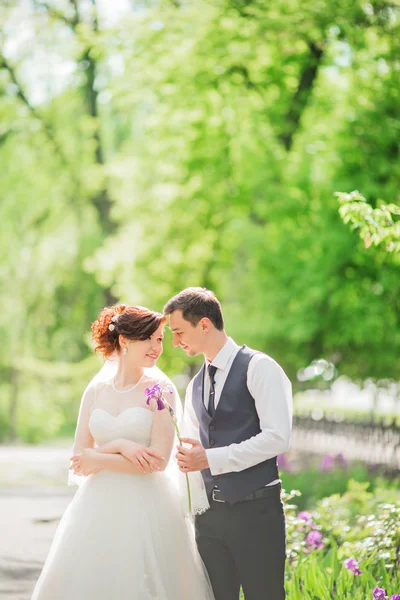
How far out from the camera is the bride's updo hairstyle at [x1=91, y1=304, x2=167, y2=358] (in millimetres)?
4785

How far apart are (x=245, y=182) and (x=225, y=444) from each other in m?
11.9

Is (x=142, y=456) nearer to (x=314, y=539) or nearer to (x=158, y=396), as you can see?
(x=158, y=396)

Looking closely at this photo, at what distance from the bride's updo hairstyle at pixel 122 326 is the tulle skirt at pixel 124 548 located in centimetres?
72

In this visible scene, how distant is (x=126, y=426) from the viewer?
4.74 meters

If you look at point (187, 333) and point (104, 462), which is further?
point (104, 462)

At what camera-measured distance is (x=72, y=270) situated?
26781 millimetres

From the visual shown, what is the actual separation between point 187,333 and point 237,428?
529 mm

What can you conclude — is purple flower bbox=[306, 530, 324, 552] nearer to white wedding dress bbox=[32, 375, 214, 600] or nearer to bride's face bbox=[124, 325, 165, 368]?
white wedding dress bbox=[32, 375, 214, 600]

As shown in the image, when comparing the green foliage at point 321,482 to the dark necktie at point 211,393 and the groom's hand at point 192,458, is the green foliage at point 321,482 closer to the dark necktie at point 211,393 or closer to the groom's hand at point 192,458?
the dark necktie at point 211,393

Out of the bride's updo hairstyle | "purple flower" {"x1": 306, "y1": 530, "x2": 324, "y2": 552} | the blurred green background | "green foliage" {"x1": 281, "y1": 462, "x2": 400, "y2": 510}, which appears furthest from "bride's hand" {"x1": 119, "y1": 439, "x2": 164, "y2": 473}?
the blurred green background

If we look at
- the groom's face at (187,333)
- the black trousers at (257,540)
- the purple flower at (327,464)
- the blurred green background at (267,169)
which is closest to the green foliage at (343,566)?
the black trousers at (257,540)

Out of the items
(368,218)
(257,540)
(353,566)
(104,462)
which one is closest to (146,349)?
(104,462)

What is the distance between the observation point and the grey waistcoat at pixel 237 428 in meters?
4.24

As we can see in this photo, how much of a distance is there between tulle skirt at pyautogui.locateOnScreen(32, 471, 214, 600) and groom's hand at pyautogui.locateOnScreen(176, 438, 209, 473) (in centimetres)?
66
